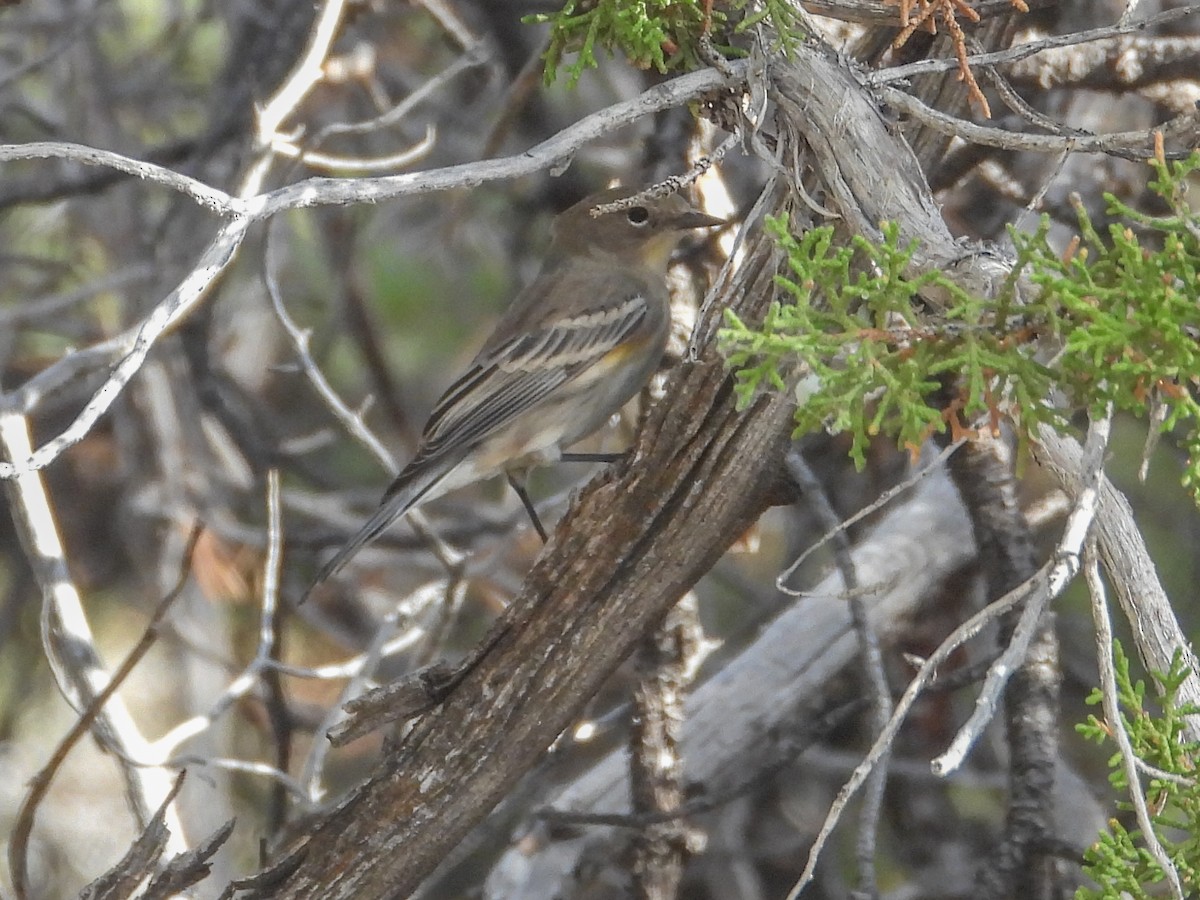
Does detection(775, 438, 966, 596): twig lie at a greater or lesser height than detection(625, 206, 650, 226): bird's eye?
lesser

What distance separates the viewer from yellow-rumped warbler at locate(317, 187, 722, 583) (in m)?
4.44

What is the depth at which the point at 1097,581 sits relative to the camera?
1.86 meters

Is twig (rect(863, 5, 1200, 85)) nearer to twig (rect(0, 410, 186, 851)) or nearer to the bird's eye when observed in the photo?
the bird's eye

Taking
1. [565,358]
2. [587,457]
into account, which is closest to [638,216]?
[565,358]

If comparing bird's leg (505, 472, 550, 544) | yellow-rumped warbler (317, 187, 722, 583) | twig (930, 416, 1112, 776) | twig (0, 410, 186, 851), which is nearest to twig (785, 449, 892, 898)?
yellow-rumped warbler (317, 187, 722, 583)

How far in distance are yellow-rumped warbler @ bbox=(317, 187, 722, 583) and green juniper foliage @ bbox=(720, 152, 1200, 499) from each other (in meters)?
2.33

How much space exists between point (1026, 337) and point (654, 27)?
0.89 meters

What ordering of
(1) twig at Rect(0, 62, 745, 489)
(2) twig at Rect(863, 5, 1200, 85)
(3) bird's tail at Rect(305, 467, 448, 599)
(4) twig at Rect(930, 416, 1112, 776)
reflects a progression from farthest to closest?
(3) bird's tail at Rect(305, 467, 448, 599)
(2) twig at Rect(863, 5, 1200, 85)
(1) twig at Rect(0, 62, 745, 489)
(4) twig at Rect(930, 416, 1112, 776)

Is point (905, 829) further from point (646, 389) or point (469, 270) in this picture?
point (469, 270)

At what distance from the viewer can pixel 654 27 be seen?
8.04ft

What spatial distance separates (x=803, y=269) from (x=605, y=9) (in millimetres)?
779

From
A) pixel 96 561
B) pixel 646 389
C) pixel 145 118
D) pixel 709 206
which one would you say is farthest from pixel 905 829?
pixel 145 118

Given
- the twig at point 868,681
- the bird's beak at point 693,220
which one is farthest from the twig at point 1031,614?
the bird's beak at point 693,220

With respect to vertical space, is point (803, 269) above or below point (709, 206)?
below
